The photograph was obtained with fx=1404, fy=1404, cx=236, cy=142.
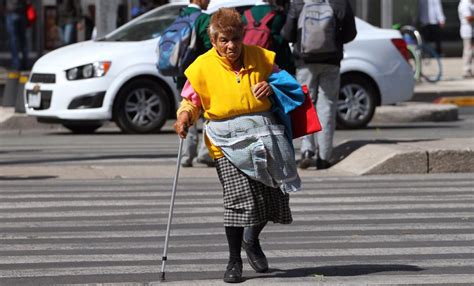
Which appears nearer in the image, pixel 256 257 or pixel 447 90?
pixel 256 257

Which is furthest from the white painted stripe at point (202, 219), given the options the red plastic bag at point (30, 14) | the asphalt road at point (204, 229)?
the red plastic bag at point (30, 14)

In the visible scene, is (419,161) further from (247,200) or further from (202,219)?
(247,200)

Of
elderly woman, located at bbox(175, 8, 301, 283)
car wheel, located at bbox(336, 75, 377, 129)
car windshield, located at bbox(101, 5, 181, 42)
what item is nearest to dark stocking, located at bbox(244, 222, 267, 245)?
elderly woman, located at bbox(175, 8, 301, 283)

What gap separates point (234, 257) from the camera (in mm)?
7414

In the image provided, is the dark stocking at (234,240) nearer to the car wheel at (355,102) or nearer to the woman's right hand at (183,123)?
the woman's right hand at (183,123)

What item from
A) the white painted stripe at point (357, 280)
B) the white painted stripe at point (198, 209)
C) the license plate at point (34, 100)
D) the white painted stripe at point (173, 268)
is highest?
the white painted stripe at point (357, 280)

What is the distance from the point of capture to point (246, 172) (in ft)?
24.3

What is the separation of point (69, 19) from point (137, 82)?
47.5 ft

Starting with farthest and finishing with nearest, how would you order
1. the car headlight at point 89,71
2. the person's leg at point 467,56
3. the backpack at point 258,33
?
the person's leg at point 467,56 < the car headlight at point 89,71 < the backpack at point 258,33

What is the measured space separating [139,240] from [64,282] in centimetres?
160

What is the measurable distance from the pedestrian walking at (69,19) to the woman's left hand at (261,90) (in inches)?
951

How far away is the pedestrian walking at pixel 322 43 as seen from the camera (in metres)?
12.7

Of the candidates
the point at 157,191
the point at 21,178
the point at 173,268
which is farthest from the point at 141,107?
the point at 173,268

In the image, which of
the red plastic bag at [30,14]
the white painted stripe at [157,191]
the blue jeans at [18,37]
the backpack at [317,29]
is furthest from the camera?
the red plastic bag at [30,14]
